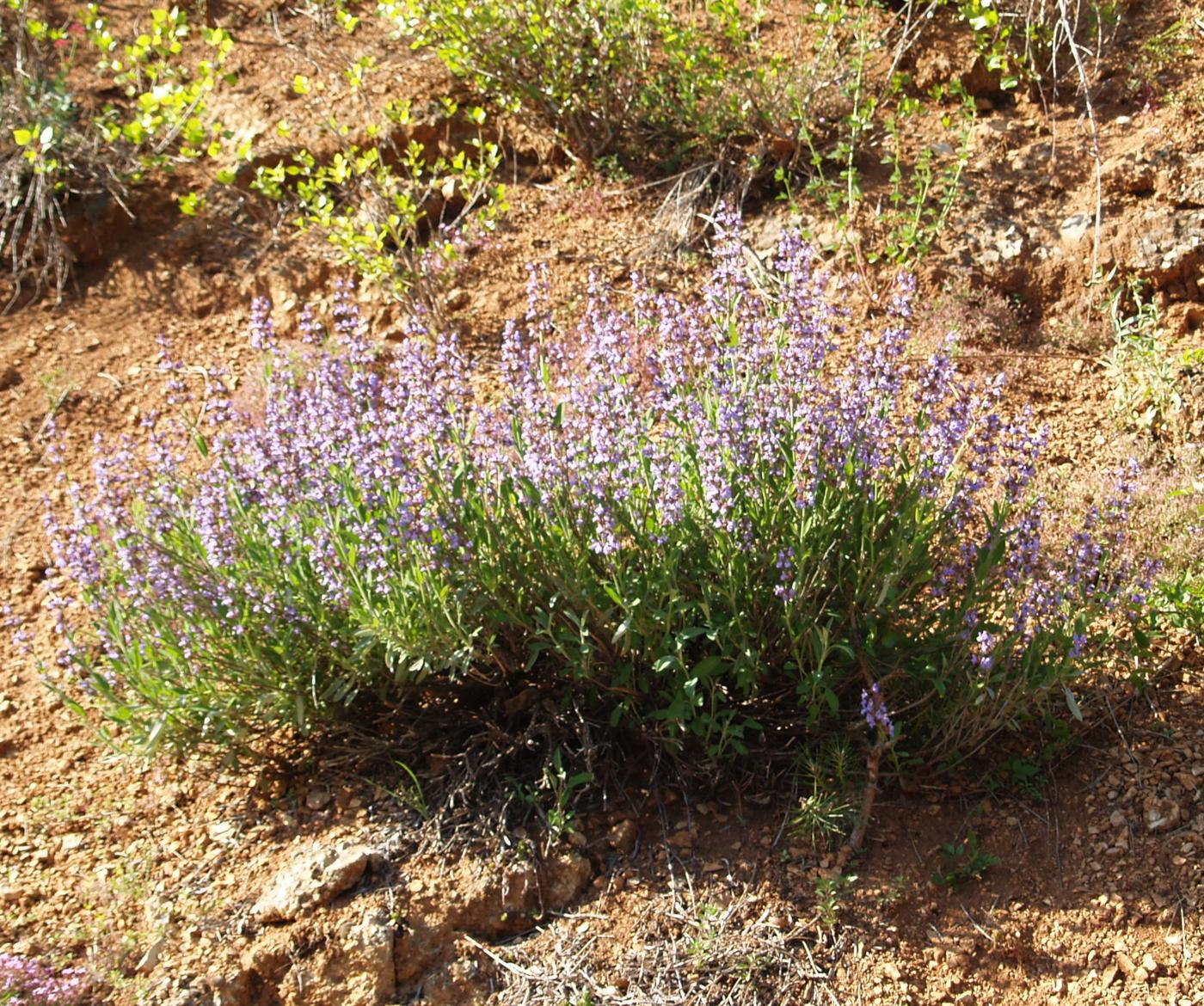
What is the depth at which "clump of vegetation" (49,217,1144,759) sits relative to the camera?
3250 millimetres

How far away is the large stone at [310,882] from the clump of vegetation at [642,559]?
43cm

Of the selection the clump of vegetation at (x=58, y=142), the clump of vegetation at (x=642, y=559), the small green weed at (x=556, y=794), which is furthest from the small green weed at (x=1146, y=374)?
the clump of vegetation at (x=58, y=142)

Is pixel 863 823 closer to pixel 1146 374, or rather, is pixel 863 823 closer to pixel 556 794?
pixel 556 794

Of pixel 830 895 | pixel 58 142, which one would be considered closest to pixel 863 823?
pixel 830 895

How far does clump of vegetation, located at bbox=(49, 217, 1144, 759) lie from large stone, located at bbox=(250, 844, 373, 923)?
1.42 ft

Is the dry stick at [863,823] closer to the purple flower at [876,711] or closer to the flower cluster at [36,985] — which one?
the purple flower at [876,711]

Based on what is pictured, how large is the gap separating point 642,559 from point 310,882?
4.42 feet

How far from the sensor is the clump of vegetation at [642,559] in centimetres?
325

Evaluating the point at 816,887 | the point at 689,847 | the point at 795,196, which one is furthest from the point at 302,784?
the point at 795,196

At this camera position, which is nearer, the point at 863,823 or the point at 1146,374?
the point at 863,823

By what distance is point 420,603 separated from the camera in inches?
128

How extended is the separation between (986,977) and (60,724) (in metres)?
3.26

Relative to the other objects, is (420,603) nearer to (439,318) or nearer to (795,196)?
(439,318)

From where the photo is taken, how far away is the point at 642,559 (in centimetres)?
339
